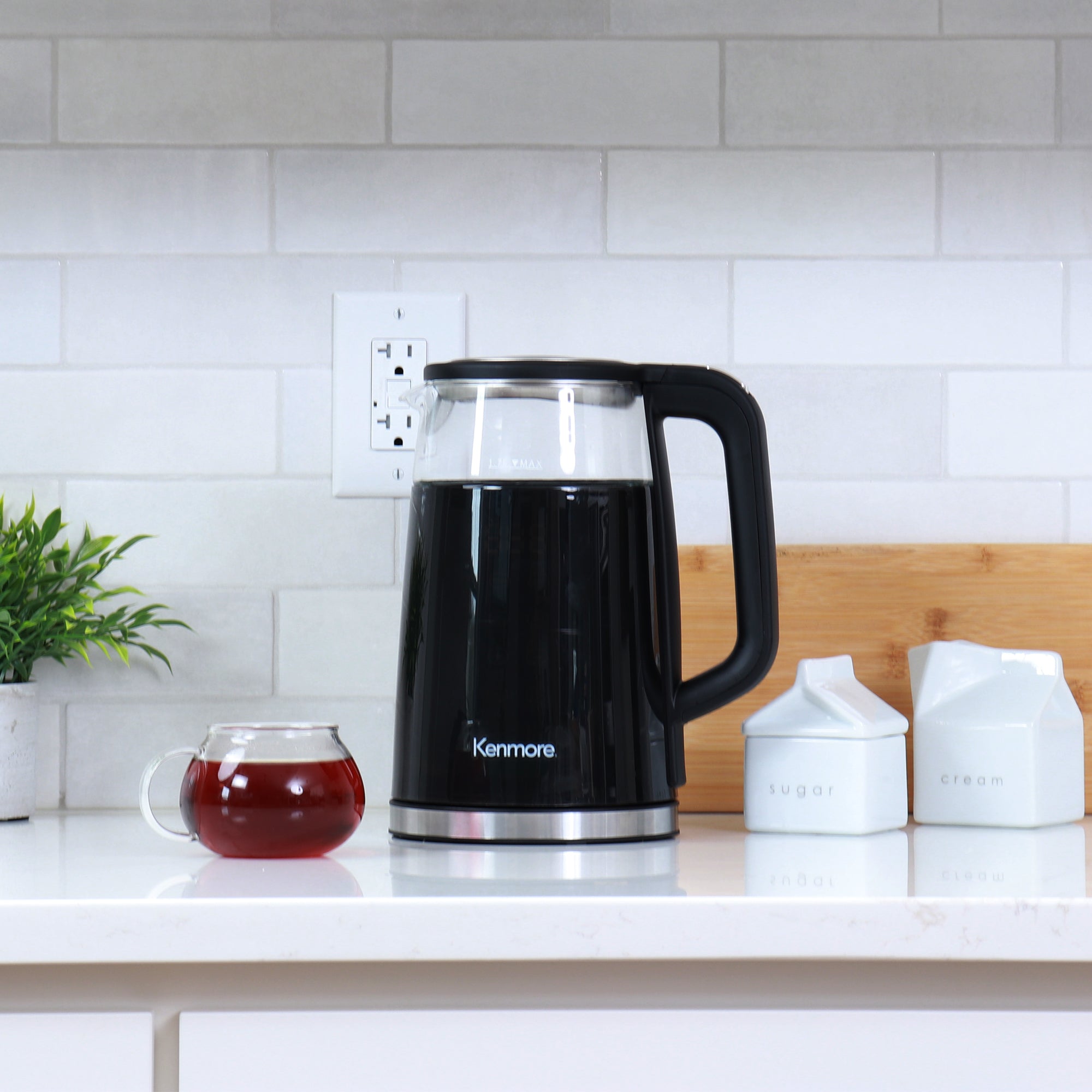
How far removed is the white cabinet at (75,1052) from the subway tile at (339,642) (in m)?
0.50

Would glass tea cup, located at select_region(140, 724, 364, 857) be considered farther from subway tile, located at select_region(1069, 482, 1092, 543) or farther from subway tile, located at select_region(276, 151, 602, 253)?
subway tile, located at select_region(1069, 482, 1092, 543)

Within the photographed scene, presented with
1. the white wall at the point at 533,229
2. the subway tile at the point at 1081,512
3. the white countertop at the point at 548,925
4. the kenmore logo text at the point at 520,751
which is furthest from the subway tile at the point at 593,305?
the white countertop at the point at 548,925

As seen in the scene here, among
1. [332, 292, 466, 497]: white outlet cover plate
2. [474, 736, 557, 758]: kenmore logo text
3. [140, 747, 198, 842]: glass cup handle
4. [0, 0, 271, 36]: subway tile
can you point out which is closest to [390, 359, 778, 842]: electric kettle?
[474, 736, 557, 758]: kenmore logo text

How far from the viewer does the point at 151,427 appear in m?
1.12

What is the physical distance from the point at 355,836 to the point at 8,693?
32cm

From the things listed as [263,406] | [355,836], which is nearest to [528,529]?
[355,836]

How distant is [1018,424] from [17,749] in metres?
0.88

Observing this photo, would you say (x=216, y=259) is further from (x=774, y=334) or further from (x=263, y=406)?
(x=774, y=334)

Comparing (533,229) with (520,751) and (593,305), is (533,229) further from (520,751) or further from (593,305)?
(520,751)

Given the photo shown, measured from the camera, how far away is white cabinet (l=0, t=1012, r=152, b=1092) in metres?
0.62

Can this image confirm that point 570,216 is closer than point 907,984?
No

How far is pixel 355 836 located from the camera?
0.89m

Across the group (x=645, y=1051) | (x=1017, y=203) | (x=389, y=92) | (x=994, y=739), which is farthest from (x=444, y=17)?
(x=645, y=1051)

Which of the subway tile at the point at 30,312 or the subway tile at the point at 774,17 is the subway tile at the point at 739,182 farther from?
the subway tile at the point at 30,312
